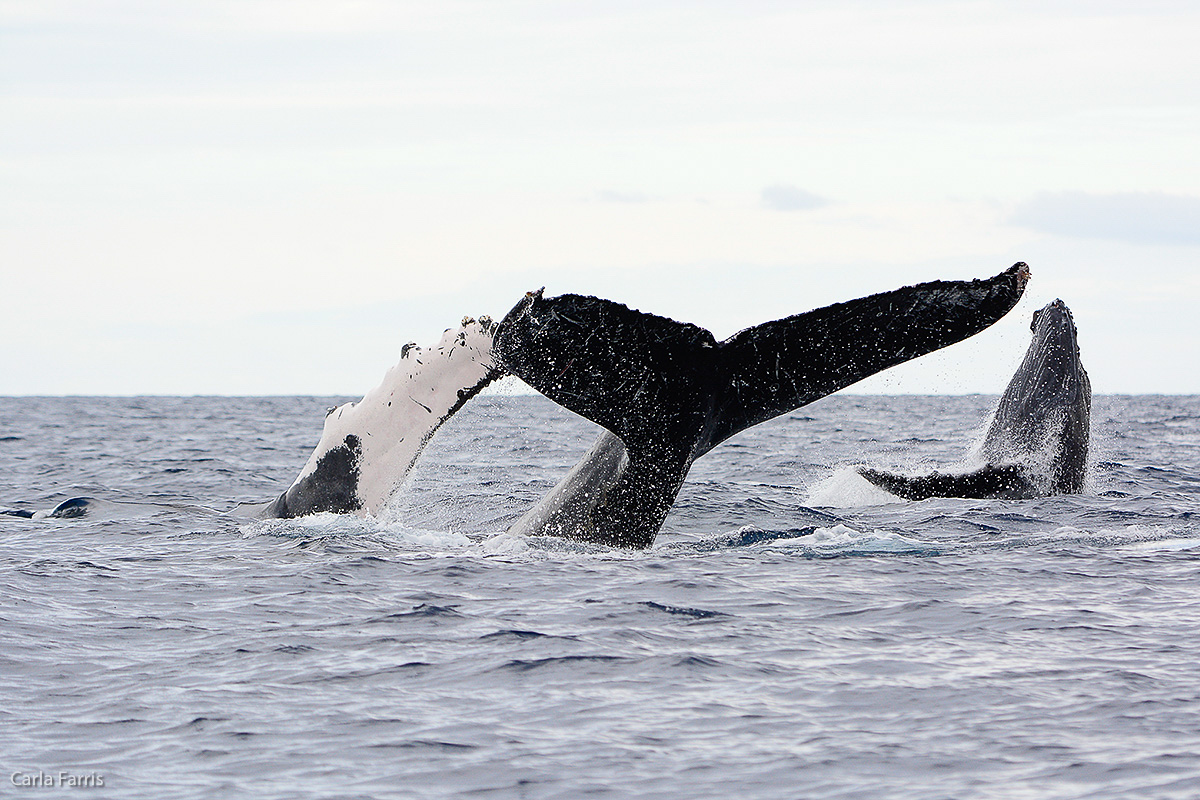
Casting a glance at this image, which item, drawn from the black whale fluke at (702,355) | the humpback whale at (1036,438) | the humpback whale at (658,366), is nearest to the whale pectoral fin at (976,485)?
the humpback whale at (1036,438)

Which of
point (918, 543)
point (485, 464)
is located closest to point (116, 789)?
point (918, 543)

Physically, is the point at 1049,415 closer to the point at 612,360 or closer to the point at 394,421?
the point at 394,421

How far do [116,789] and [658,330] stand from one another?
379 cm

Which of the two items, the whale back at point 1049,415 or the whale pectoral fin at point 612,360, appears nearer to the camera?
the whale pectoral fin at point 612,360

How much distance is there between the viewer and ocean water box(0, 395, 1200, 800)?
16.3 ft

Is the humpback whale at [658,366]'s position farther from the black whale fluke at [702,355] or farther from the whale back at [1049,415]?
the whale back at [1049,415]

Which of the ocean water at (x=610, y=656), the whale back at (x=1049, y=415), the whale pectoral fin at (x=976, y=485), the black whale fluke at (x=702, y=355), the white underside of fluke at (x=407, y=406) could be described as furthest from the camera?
the whale back at (x=1049, y=415)

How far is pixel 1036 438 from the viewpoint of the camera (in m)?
12.5

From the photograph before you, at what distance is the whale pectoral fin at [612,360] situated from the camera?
6.99 metres

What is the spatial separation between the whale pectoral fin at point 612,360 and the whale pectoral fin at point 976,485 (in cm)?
521

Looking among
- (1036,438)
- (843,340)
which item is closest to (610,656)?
(843,340)

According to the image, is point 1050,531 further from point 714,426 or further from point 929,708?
point 929,708

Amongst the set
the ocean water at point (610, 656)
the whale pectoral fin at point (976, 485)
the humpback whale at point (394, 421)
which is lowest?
the ocean water at point (610, 656)

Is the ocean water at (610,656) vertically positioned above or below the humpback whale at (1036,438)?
below
